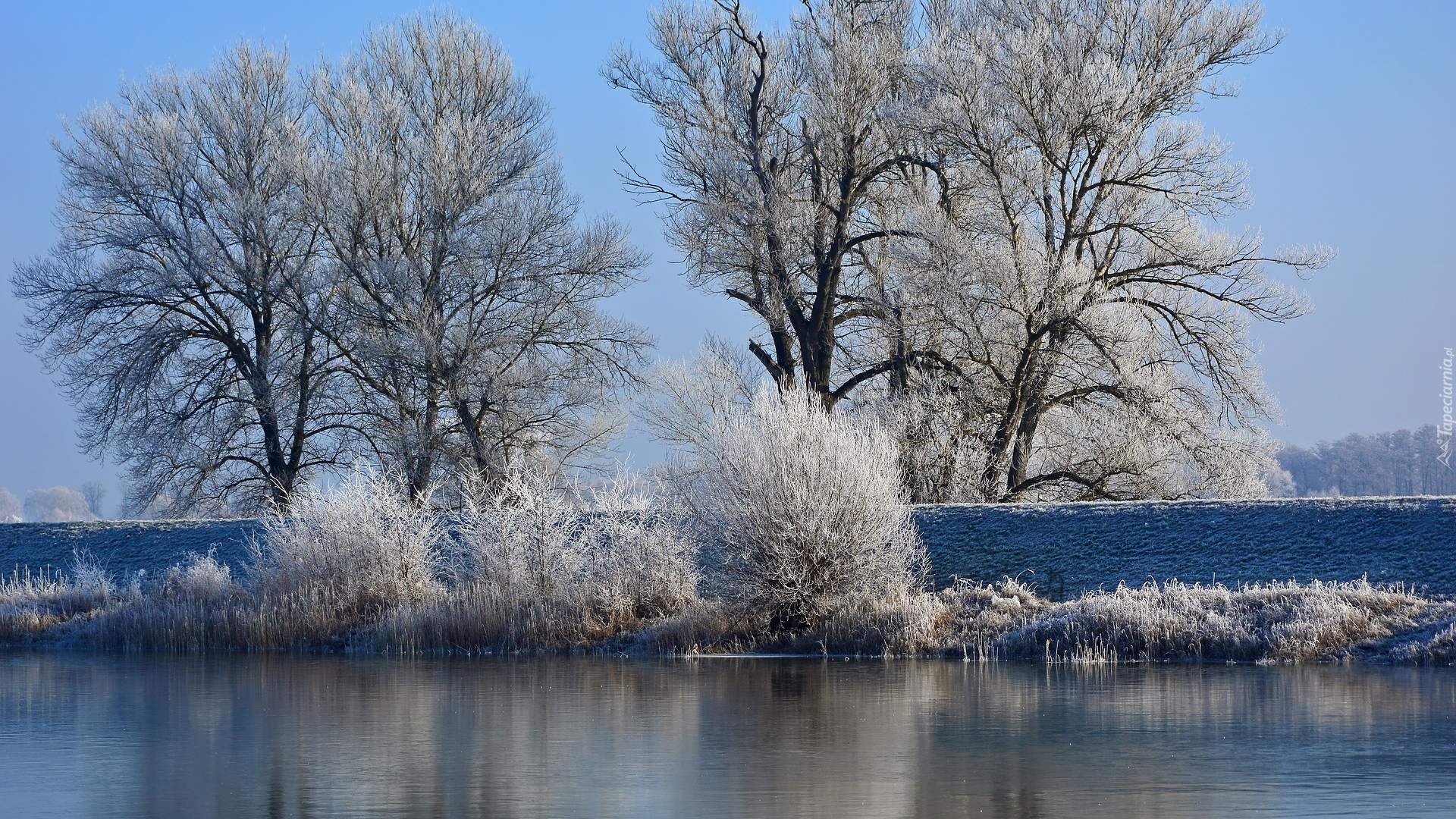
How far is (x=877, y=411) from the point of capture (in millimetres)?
29359

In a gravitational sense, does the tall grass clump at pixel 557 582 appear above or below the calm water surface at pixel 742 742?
above

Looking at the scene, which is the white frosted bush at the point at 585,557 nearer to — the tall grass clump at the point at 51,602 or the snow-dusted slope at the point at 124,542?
the snow-dusted slope at the point at 124,542

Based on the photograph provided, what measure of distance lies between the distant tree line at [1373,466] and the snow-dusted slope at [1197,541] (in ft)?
62.5

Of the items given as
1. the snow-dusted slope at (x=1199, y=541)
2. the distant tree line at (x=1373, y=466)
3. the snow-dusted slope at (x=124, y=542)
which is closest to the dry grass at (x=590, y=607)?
the snow-dusted slope at (x=1199, y=541)

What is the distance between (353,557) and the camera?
73.2ft

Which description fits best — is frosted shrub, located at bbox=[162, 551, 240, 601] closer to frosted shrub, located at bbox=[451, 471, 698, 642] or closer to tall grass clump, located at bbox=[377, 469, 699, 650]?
tall grass clump, located at bbox=[377, 469, 699, 650]

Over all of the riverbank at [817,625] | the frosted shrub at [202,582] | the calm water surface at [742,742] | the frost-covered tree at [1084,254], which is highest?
the frost-covered tree at [1084,254]

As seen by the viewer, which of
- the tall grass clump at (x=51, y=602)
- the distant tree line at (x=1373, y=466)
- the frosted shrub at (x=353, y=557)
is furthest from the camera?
the distant tree line at (x=1373, y=466)

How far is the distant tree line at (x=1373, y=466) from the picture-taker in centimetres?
4312

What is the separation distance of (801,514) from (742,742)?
301 inches

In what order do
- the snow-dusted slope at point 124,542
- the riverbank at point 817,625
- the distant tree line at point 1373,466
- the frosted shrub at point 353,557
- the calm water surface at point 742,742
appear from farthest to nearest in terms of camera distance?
the distant tree line at point 1373,466
the snow-dusted slope at point 124,542
the frosted shrub at point 353,557
the riverbank at point 817,625
the calm water surface at point 742,742

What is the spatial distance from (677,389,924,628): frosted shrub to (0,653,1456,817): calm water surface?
1.92 m

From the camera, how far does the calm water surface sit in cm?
908

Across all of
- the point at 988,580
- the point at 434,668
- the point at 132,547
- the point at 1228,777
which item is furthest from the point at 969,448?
the point at 1228,777
